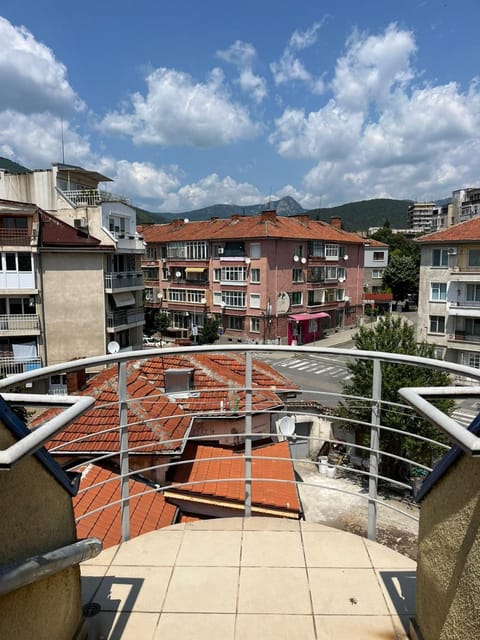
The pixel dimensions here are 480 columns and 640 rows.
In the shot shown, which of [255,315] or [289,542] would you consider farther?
[255,315]

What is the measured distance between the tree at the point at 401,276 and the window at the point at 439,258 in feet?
92.8

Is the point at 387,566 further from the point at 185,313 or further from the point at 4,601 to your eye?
the point at 185,313

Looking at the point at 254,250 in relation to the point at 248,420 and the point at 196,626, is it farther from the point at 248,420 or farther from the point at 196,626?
the point at 196,626

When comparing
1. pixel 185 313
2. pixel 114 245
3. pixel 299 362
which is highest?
pixel 114 245

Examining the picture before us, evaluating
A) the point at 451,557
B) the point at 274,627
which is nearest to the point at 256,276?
the point at 274,627

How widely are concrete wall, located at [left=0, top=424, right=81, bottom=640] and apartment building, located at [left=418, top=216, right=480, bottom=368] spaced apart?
29160 mm

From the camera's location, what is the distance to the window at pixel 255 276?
35.7 meters

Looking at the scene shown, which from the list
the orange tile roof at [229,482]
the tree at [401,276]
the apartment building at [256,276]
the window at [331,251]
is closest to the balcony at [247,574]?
the orange tile roof at [229,482]

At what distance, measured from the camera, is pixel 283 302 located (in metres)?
36.8

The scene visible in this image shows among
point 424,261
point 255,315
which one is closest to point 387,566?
point 424,261

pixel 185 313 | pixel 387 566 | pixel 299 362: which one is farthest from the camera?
pixel 185 313

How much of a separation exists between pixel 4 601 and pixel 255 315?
3476cm

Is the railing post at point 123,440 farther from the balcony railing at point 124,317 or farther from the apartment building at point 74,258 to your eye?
the balcony railing at point 124,317

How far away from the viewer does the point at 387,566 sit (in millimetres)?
2908
